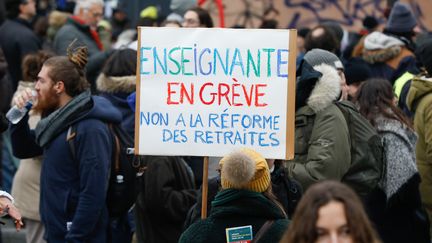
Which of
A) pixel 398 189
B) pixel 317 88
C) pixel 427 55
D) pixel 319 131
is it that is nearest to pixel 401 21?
pixel 427 55

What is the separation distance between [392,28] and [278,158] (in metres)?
4.93

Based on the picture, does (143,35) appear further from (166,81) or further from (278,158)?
(278,158)

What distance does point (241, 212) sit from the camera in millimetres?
5531

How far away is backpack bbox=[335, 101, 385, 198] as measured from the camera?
7480 mm

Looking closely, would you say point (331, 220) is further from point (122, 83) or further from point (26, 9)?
point (26, 9)

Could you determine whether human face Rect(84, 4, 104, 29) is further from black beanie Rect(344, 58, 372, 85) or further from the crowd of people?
black beanie Rect(344, 58, 372, 85)

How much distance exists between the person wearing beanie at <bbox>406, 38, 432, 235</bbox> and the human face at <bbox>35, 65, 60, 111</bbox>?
8.13 ft

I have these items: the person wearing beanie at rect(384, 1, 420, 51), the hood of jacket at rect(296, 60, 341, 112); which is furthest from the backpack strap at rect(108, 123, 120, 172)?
Result: the person wearing beanie at rect(384, 1, 420, 51)

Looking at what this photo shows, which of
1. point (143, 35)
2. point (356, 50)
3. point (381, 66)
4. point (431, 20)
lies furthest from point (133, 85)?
point (431, 20)

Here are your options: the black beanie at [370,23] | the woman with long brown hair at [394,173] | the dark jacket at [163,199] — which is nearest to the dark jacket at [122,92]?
the dark jacket at [163,199]

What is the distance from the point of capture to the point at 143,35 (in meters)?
6.55

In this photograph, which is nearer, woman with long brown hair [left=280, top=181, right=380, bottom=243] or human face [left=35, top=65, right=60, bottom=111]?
woman with long brown hair [left=280, top=181, right=380, bottom=243]

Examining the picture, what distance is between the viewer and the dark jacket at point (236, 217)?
5.52m

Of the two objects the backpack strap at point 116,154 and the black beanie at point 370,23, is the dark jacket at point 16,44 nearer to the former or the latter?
the black beanie at point 370,23
